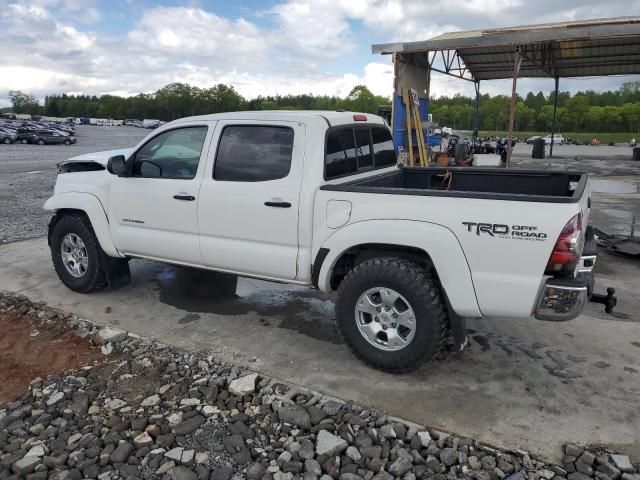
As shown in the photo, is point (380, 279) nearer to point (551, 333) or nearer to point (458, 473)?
point (458, 473)

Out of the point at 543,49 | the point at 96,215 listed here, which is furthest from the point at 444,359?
the point at 543,49

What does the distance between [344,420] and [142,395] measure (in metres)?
1.43

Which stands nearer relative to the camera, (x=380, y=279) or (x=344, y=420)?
(x=344, y=420)

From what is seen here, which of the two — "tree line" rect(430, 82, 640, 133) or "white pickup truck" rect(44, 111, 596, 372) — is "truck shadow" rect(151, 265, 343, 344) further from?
"tree line" rect(430, 82, 640, 133)

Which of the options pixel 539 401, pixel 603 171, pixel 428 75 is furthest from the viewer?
pixel 603 171

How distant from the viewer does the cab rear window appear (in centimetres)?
434

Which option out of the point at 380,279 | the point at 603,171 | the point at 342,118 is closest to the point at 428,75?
the point at 603,171

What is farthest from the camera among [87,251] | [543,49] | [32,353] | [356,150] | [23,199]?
[543,49]

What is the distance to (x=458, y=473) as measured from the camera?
292 centimetres

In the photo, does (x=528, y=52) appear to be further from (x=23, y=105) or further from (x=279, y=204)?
(x=23, y=105)

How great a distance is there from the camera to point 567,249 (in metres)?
3.22

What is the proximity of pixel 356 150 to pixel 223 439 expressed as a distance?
8.73 feet

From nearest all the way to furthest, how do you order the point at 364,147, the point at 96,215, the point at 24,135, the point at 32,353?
the point at 32,353, the point at 364,147, the point at 96,215, the point at 24,135

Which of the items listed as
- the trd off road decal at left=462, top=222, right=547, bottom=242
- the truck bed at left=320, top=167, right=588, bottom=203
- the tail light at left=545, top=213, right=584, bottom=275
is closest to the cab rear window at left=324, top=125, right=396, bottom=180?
the truck bed at left=320, top=167, right=588, bottom=203
